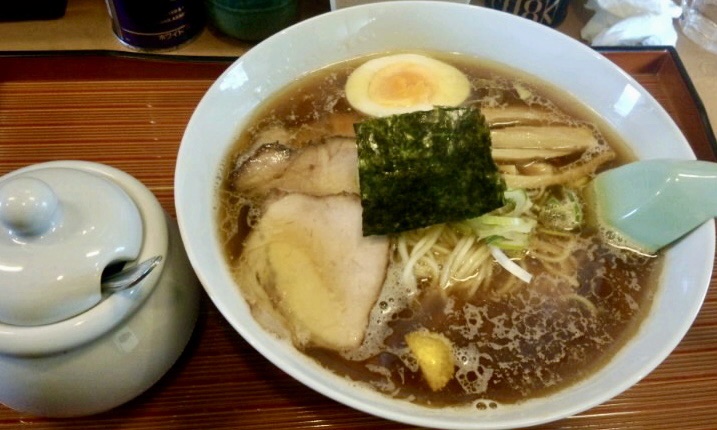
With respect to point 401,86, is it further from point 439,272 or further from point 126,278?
point 126,278

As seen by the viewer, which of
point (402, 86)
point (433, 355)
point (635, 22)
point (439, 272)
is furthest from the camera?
point (635, 22)

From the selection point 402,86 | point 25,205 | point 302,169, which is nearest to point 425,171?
point 302,169

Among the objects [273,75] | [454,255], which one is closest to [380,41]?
[273,75]

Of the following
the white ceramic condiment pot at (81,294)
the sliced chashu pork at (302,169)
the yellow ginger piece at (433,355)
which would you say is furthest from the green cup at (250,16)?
the yellow ginger piece at (433,355)

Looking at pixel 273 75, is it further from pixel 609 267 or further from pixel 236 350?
pixel 609 267

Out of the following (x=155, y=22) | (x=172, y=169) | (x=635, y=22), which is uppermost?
(x=635, y=22)

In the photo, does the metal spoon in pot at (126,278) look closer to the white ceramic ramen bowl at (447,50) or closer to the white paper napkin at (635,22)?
the white ceramic ramen bowl at (447,50)
